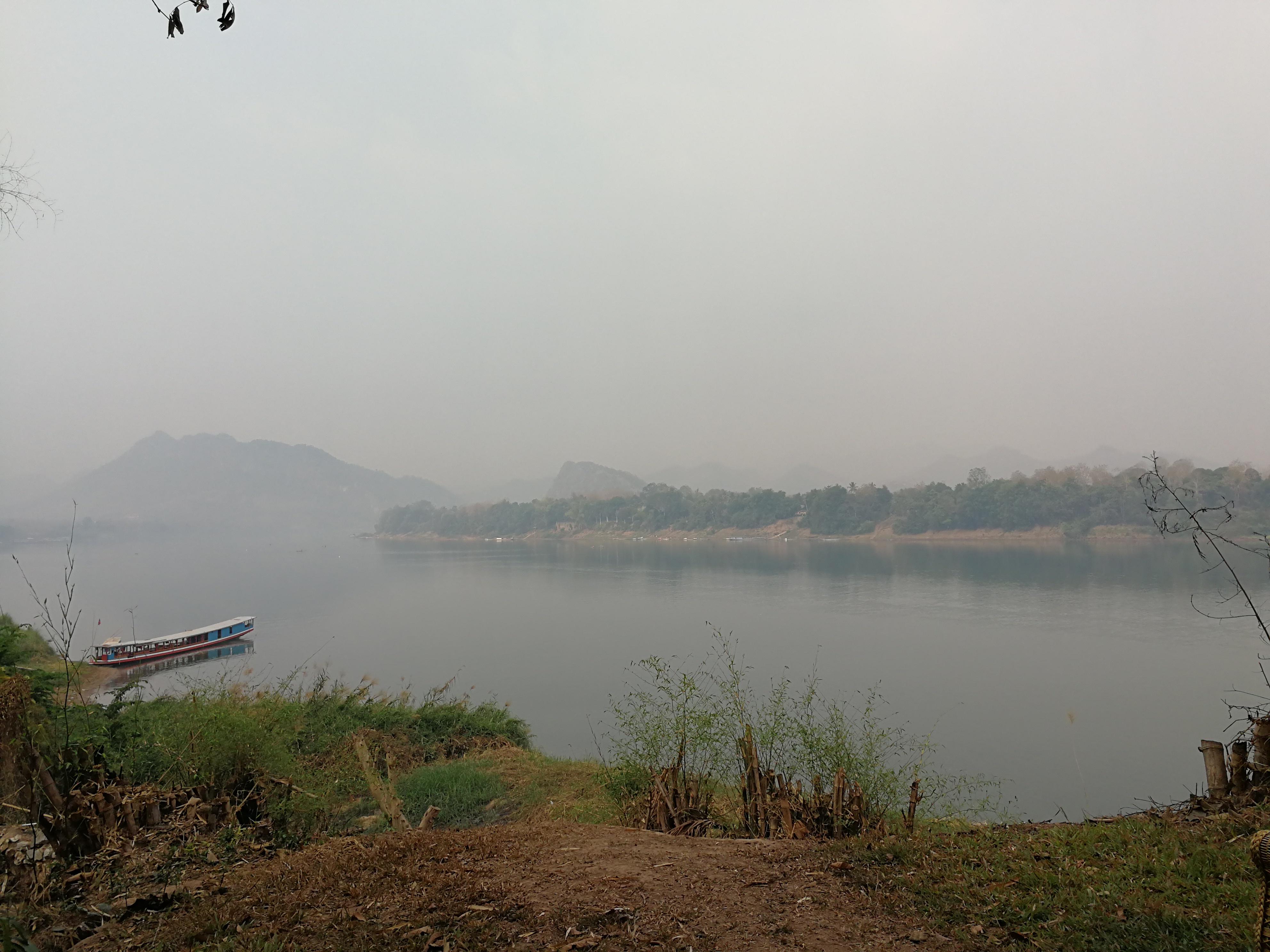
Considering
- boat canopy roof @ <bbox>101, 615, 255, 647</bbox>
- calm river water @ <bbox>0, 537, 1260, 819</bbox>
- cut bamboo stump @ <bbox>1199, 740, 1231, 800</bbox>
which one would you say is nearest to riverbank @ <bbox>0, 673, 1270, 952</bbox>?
cut bamboo stump @ <bbox>1199, 740, 1231, 800</bbox>

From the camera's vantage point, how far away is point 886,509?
84812 mm

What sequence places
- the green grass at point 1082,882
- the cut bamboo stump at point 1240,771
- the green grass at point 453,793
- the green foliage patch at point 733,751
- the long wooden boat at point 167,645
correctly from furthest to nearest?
the long wooden boat at point 167,645
the green grass at point 453,793
the green foliage patch at point 733,751
the cut bamboo stump at point 1240,771
the green grass at point 1082,882

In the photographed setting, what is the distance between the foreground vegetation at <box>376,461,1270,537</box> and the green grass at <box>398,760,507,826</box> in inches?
1875

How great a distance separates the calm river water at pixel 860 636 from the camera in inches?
592

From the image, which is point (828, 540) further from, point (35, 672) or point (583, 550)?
point (35, 672)

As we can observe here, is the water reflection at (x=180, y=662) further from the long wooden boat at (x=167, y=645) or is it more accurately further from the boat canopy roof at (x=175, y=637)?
the boat canopy roof at (x=175, y=637)

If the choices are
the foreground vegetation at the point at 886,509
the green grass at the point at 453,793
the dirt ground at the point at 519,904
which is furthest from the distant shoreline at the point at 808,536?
the dirt ground at the point at 519,904

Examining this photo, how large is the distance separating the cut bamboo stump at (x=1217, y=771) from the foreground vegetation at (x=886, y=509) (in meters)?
46.8

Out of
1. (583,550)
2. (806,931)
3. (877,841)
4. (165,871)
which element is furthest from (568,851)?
(583,550)

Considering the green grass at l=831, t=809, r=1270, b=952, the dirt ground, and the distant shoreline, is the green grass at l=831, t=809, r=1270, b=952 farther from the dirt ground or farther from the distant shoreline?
the distant shoreline

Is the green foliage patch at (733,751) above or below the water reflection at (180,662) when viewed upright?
above

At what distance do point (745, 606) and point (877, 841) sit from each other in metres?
30.0

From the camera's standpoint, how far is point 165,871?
3.44 m

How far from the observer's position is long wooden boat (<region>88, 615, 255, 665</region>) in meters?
21.2
